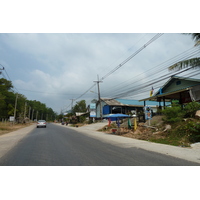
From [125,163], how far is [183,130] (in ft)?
25.6

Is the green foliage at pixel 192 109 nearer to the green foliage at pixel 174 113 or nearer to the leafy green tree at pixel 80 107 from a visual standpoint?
the green foliage at pixel 174 113

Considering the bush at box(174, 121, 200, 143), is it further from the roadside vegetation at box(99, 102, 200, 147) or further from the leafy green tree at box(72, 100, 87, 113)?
the leafy green tree at box(72, 100, 87, 113)

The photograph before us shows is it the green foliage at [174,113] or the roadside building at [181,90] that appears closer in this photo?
the green foliage at [174,113]

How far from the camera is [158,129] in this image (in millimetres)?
14188

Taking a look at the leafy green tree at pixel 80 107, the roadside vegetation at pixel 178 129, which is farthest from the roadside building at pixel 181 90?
the leafy green tree at pixel 80 107

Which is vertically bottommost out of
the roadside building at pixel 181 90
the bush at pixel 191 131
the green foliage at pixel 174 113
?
the bush at pixel 191 131

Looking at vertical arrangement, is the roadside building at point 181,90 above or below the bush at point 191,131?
above

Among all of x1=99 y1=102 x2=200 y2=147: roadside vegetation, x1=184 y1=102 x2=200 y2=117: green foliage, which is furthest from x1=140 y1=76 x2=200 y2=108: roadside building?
x1=99 y1=102 x2=200 y2=147: roadside vegetation

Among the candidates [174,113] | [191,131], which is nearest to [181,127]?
[191,131]

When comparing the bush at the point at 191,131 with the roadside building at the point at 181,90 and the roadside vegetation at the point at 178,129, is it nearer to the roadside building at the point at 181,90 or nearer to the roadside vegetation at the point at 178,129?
the roadside vegetation at the point at 178,129

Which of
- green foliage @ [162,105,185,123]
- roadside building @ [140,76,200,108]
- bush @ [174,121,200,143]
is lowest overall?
bush @ [174,121,200,143]

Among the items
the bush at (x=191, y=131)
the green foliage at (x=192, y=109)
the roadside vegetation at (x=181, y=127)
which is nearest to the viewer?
the bush at (x=191, y=131)

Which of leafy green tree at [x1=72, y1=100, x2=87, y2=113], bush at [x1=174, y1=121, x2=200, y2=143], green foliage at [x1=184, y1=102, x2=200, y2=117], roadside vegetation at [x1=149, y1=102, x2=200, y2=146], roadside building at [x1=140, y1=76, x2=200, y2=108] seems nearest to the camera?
bush at [x1=174, y1=121, x2=200, y2=143]

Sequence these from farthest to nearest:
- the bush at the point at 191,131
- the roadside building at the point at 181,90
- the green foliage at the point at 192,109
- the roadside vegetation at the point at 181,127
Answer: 1. the roadside building at the point at 181,90
2. the green foliage at the point at 192,109
3. the roadside vegetation at the point at 181,127
4. the bush at the point at 191,131
